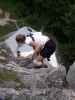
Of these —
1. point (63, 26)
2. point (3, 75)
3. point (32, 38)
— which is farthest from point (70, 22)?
point (3, 75)

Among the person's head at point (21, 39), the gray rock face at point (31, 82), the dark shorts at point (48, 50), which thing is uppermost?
the person's head at point (21, 39)

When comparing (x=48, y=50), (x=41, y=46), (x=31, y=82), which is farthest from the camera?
(x=41, y=46)

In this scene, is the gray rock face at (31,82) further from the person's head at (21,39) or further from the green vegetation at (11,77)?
the person's head at (21,39)

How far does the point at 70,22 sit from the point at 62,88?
1.91 metres

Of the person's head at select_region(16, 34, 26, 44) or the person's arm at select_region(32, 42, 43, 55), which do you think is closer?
the person's arm at select_region(32, 42, 43, 55)

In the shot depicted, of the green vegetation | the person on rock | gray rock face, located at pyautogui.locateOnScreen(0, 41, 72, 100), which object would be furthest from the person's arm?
the green vegetation

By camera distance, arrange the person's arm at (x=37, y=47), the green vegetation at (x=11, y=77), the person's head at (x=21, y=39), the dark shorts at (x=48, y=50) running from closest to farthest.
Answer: the green vegetation at (x=11, y=77)
the dark shorts at (x=48, y=50)
the person's arm at (x=37, y=47)
the person's head at (x=21, y=39)

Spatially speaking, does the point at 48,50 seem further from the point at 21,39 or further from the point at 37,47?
the point at 21,39

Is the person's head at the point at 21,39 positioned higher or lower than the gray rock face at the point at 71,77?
higher

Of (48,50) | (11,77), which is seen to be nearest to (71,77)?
(48,50)

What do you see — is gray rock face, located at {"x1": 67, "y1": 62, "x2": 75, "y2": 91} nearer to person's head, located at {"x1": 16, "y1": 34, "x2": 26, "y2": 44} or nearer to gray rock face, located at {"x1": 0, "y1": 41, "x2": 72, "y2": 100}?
gray rock face, located at {"x1": 0, "y1": 41, "x2": 72, "y2": 100}

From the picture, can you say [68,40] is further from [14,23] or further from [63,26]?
[14,23]

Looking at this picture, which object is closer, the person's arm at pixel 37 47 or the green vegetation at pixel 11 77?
the green vegetation at pixel 11 77

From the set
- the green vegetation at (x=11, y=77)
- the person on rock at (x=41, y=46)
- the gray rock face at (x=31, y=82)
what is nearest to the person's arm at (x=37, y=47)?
the person on rock at (x=41, y=46)
